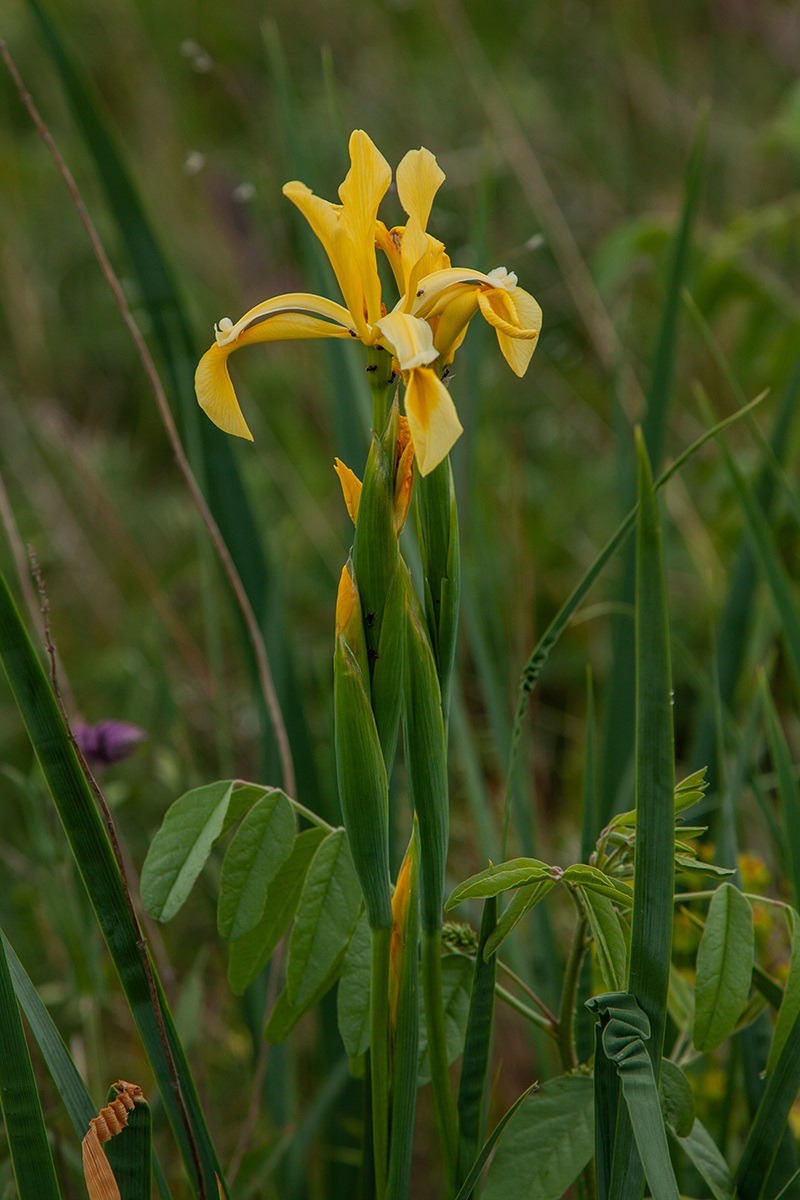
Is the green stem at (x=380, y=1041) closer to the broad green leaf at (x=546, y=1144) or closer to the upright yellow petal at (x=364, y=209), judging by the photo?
the broad green leaf at (x=546, y=1144)

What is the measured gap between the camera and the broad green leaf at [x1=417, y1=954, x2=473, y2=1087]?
1.93 ft

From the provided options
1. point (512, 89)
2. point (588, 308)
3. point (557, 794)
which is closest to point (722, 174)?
point (512, 89)

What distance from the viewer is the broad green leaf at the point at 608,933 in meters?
0.50

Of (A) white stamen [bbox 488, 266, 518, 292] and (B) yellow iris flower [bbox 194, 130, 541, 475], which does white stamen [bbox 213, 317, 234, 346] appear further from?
(A) white stamen [bbox 488, 266, 518, 292]

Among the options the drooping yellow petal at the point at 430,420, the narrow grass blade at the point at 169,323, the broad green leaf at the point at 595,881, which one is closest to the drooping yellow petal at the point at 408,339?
the drooping yellow petal at the point at 430,420

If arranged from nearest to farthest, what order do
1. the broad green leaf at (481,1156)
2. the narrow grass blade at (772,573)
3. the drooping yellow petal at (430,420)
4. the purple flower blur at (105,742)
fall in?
the drooping yellow petal at (430,420) → the broad green leaf at (481,1156) → the narrow grass blade at (772,573) → the purple flower blur at (105,742)

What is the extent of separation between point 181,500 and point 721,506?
111 centimetres

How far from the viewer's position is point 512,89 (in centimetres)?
279

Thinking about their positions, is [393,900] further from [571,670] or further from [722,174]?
[722,174]

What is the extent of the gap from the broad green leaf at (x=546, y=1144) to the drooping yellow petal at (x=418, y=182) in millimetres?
457

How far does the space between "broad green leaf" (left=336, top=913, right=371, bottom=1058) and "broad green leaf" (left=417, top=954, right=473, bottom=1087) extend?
5 cm

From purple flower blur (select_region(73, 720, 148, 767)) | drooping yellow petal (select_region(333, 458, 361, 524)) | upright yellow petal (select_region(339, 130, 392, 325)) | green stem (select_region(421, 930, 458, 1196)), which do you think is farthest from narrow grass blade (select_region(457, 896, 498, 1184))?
purple flower blur (select_region(73, 720, 148, 767))

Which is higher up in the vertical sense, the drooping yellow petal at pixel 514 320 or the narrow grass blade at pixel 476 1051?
the drooping yellow petal at pixel 514 320

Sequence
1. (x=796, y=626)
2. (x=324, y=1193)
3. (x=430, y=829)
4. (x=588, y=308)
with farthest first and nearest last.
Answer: (x=588, y=308) → (x=324, y=1193) → (x=796, y=626) → (x=430, y=829)
